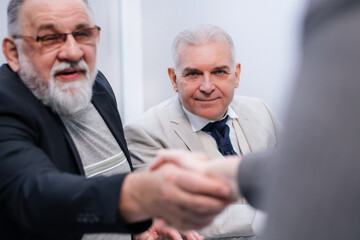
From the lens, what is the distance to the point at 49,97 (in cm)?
124

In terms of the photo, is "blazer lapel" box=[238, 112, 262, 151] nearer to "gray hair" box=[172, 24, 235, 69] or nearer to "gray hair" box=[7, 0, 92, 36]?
"gray hair" box=[172, 24, 235, 69]

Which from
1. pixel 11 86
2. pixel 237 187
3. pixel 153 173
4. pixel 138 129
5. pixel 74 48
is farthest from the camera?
pixel 138 129

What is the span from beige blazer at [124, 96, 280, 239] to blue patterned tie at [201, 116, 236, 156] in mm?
40

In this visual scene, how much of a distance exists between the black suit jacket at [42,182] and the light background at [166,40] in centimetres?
176

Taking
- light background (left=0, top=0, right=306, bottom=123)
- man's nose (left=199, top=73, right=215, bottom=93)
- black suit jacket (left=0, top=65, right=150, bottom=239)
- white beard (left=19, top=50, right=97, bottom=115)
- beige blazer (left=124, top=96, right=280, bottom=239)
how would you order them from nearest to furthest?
black suit jacket (left=0, top=65, right=150, bottom=239) < white beard (left=19, top=50, right=97, bottom=115) < beige blazer (left=124, top=96, right=280, bottom=239) < man's nose (left=199, top=73, right=215, bottom=93) < light background (left=0, top=0, right=306, bottom=123)

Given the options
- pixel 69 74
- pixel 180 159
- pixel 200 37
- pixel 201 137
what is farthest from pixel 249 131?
pixel 180 159

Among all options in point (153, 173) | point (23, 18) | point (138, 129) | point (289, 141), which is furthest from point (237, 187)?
point (138, 129)

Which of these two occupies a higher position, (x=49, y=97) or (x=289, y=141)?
(x=289, y=141)

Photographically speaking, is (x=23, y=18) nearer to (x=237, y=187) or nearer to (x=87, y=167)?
(x=87, y=167)

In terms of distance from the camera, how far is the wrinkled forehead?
49.1 inches

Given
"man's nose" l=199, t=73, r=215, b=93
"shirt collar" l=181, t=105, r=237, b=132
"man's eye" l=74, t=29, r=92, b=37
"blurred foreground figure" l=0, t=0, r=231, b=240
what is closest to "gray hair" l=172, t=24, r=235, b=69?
"man's nose" l=199, t=73, r=215, b=93

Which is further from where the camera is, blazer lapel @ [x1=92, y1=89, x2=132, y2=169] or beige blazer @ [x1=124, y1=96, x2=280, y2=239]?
beige blazer @ [x1=124, y1=96, x2=280, y2=239]

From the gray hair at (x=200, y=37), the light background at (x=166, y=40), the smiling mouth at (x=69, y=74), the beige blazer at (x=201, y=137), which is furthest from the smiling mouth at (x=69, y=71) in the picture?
the light background at (x=166, y=40)

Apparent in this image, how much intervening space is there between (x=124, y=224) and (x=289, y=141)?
529mm
